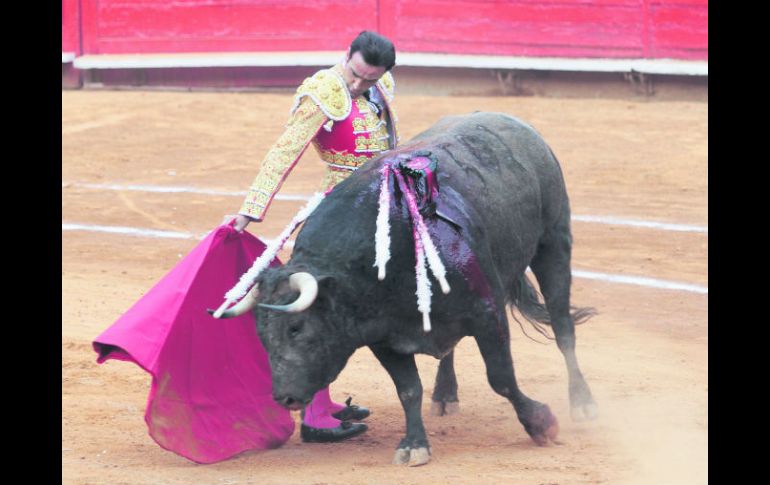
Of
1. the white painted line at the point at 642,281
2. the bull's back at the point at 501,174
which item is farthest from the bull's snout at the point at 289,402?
the white painted line at the point at 642,281

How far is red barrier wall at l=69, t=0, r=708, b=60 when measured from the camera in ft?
39.3

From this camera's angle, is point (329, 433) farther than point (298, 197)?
No

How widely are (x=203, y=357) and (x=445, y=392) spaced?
97 cm

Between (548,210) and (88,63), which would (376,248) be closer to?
(548,210)

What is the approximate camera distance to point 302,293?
13.3 ft

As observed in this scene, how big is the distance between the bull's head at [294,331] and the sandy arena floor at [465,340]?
1.08 ft

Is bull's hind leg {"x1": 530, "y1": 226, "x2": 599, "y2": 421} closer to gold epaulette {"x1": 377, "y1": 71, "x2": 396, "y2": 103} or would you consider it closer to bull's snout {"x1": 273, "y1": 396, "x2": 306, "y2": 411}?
gold epaulette {"x1": 377, "y1": 71, "x2": 396, "y2": 103}

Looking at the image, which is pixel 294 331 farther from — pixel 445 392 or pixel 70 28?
pixel 70 28

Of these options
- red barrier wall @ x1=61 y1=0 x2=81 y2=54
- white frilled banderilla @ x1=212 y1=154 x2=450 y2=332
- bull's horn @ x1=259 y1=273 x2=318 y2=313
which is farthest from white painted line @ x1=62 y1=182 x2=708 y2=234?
bull's horn @ x1=259 y1=273 x2=318 y2=313

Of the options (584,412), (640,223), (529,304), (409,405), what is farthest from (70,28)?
(409,405)

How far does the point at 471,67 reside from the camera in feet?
40.5

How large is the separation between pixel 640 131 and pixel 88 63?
5531mm

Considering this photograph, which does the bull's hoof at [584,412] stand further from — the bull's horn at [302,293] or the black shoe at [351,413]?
the bull's horn at [302,293]
